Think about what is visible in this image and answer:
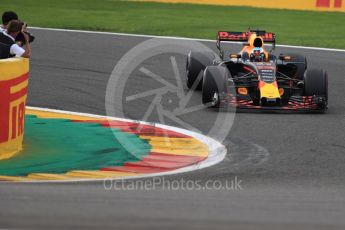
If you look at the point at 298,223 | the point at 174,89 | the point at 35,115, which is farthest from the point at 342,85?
the point at 298,223

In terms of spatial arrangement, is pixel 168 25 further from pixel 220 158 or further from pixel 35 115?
pixel 220 158

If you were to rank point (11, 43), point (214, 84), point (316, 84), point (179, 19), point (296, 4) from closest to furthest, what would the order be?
point (11, 43) → point (214, 84) → point (316, 84) → point (179, 19) → point (296, 4)

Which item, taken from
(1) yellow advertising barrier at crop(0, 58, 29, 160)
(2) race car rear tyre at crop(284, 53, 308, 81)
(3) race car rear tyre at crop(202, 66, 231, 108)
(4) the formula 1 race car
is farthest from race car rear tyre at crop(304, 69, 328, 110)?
(1) yellow advertising barrier at crop(0, 58, 29, 160)

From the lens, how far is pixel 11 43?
11.0m

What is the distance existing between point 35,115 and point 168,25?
10876 millimetres

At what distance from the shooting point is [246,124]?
39.7 feet

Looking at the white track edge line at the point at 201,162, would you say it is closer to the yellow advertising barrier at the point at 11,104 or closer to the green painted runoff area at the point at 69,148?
the green painted runoff area at the point at 69,148

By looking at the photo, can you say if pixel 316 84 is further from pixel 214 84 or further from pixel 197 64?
pixel 197 64

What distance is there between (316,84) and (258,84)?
0.77 metres

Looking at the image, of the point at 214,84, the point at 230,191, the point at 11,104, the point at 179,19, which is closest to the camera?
the point at 230,191

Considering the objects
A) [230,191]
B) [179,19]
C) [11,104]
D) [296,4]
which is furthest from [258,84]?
[296,4]

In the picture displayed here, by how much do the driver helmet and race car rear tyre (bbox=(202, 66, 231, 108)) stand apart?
3.02 ft

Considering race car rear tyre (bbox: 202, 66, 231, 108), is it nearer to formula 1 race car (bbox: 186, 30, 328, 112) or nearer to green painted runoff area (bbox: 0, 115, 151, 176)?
formula 1 race car (bbox: 186, 30, 328, 112)

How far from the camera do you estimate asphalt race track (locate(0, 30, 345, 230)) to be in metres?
6.50
